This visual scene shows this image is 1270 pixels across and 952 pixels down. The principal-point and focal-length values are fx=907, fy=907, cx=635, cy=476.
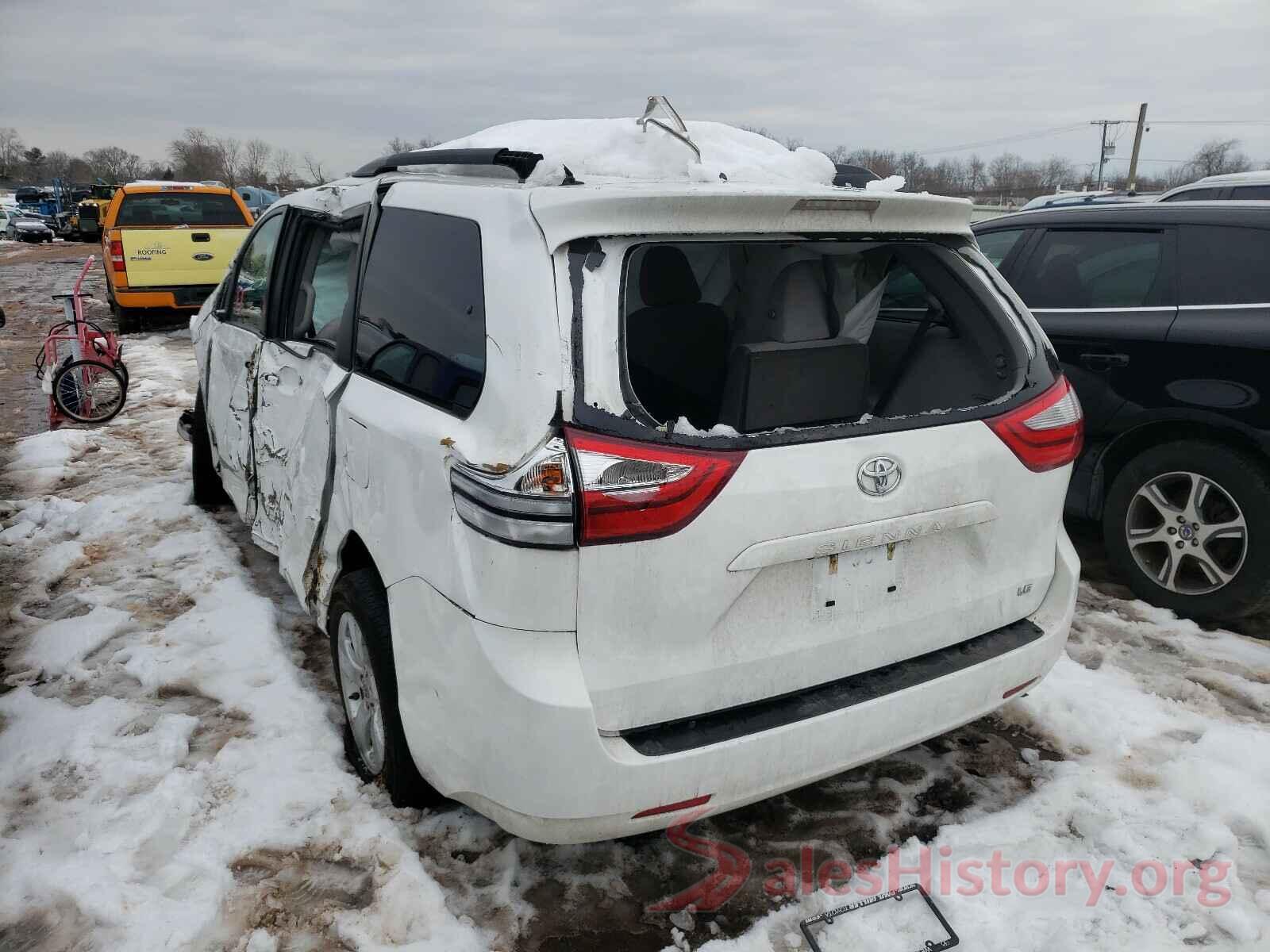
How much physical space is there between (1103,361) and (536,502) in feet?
11.3

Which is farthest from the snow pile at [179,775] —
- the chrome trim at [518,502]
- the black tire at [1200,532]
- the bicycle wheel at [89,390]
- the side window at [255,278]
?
the black tire at [1200,532]

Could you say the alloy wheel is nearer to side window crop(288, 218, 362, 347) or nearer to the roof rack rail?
the roof rack rail

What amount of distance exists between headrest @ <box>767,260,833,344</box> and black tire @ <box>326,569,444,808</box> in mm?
1406

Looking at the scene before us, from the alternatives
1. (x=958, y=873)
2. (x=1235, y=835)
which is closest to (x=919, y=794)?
(x=958, y=873)

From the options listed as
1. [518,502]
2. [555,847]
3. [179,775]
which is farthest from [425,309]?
[179,775]

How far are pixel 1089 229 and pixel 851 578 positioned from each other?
11.1 ft

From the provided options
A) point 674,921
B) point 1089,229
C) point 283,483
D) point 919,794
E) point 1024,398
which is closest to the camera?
point 674,921

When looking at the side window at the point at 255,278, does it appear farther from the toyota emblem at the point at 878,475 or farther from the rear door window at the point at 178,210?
the rear door window at the point at 178,210

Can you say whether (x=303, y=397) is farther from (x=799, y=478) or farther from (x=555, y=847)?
(x=799, y=478)

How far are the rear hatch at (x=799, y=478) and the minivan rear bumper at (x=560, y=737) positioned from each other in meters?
0.09

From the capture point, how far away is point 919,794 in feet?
9.62

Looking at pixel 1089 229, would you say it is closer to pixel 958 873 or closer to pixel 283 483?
pixel 958 873

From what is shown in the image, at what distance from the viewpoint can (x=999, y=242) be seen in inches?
209

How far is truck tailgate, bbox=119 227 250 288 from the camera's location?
39.0ft
